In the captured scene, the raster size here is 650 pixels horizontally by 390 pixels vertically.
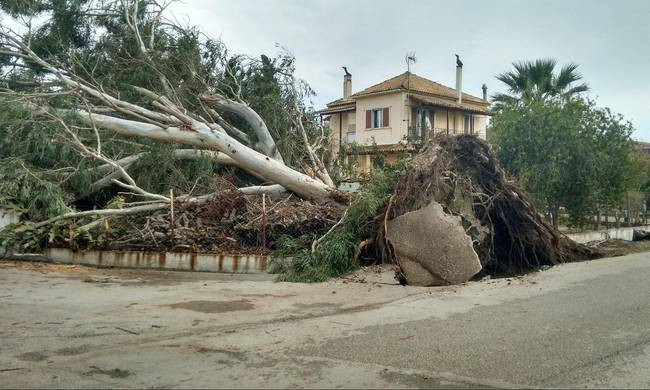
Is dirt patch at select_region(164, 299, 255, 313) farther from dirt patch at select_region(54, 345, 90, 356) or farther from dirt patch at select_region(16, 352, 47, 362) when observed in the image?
dirt patch at select_region(16, 352, 47, 362)

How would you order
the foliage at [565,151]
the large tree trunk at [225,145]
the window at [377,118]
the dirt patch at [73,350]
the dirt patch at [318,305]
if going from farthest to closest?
the window at [377,118] → the foliage at [565,151] → the large tree trunk at [225,145] → the dirt patch at [318,305] → the dirt patch at [73,350]

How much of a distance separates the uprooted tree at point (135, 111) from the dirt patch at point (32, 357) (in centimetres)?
707

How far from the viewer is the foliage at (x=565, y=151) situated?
16.2 m

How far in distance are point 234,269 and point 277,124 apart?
5.94 m

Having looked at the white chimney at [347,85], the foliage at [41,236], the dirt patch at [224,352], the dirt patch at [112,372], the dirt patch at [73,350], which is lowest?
the dirt patch at [112,372]

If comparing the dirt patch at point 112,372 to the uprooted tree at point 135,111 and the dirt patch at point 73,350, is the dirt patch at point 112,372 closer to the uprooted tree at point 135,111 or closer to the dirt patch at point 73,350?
the dirt patch at point 73,350

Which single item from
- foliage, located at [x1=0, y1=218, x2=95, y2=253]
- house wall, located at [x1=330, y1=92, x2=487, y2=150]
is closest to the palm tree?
house wall, located at [x1=330, y1=92, x2=487, y2=150]

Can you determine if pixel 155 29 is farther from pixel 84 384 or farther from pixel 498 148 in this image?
pixel 84 384

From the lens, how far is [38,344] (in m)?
5.96

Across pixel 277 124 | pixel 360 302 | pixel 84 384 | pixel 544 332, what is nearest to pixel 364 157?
pixel 277 124

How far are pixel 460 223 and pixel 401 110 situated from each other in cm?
2264

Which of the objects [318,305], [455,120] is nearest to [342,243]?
[318,305]

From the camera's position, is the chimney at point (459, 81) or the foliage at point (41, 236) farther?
the chimney at point (459, 81)

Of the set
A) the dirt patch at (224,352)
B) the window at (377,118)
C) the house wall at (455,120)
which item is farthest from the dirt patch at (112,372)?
the window at (377,118)
